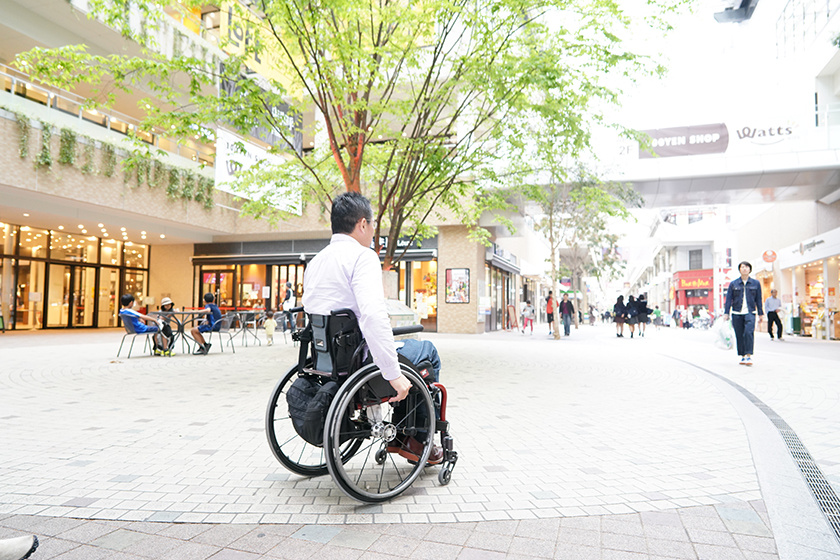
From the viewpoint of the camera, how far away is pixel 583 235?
78.8 ft

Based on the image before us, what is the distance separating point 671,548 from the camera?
2088 mm

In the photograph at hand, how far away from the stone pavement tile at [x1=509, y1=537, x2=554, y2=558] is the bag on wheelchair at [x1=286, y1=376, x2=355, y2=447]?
2.93ft

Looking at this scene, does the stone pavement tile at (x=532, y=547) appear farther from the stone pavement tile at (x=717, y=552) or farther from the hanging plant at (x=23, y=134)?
the hanging plant at (x=23, y=134)

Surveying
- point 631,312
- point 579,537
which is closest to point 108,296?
point 631,312

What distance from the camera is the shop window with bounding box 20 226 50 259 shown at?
58.4 ft

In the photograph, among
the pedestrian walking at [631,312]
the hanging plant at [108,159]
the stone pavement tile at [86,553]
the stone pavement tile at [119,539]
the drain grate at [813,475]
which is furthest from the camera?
the pedestrian walking at [631,312]

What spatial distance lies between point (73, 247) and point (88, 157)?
750 centimetres

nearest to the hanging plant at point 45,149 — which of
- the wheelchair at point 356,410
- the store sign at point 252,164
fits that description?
the store sign at point 252,164

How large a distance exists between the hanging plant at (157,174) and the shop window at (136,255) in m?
7.34

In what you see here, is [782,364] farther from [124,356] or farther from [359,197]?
[124,356]

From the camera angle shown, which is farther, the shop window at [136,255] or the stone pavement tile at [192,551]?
the shop window at [136,255]

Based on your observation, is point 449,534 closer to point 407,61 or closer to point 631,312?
point 407,61

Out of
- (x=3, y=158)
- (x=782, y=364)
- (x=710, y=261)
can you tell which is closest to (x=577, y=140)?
(x=782, y=364)

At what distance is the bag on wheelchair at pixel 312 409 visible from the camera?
7.88 feet
